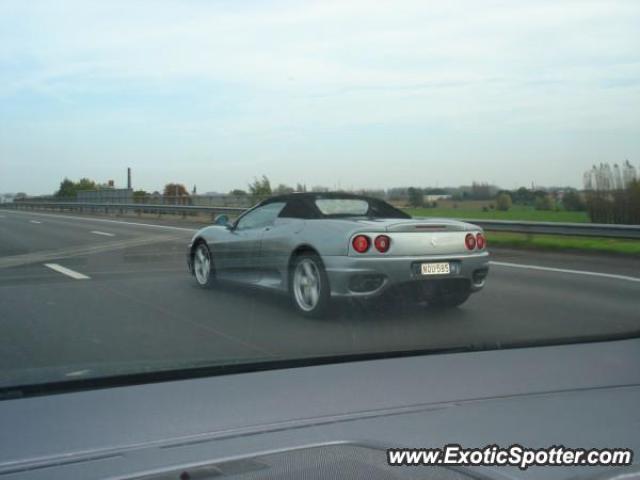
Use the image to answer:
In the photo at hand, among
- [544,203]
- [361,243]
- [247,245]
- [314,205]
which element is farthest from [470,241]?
[544,203]

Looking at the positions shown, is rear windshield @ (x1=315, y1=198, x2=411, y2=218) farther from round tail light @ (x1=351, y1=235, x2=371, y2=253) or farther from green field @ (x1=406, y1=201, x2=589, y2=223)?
round tail light @ (x1=351, y1=235, x2=371, y2=253)

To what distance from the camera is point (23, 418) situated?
10.8 ft

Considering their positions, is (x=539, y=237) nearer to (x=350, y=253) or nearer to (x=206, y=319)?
(x=350, y=253)

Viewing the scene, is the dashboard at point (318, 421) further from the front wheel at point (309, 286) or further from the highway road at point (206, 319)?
the front wheel at point (309, 286)

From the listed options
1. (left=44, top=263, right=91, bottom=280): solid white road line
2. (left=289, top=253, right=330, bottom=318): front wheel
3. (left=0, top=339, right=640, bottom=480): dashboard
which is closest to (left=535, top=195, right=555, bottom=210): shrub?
(left=289, top=253, right=330, bottom=318): front wheel

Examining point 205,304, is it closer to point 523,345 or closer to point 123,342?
point 123,342

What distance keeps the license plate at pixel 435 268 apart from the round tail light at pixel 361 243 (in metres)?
0.53

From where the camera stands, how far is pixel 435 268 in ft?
20.9

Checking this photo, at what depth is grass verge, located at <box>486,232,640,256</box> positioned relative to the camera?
563 inches

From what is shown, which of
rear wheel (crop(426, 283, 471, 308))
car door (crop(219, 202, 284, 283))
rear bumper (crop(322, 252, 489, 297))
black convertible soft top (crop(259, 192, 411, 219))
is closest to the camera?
rear bumper (crop(322, 252, 489, 297))

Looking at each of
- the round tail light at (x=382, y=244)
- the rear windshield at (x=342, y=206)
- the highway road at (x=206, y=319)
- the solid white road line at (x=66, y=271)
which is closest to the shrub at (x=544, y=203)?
the highway road at (x=206, y=319)

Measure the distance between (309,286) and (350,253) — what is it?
0.57m

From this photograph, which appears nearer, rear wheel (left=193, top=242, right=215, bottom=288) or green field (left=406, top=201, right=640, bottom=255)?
rear wheel (left=193, top=242, right=215, bottom=288)

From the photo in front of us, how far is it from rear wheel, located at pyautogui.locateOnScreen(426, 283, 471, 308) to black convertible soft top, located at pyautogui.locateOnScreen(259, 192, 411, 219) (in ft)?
3.59
